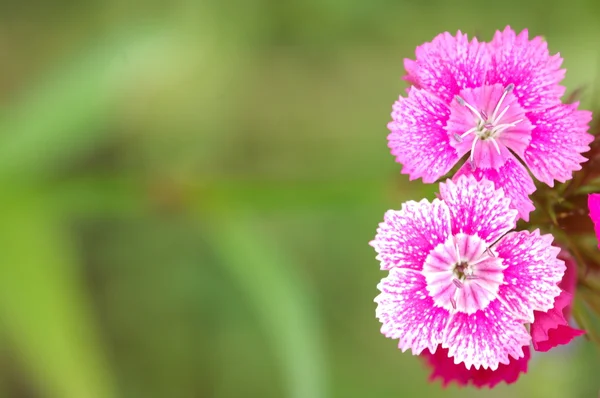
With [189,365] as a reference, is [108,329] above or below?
above

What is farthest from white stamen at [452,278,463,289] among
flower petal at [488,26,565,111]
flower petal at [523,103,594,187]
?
flower petal at [488,26,565,111]

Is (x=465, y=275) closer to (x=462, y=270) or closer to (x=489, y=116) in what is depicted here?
(x=462, y=270)

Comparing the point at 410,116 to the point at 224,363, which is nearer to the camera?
the point at 410,116

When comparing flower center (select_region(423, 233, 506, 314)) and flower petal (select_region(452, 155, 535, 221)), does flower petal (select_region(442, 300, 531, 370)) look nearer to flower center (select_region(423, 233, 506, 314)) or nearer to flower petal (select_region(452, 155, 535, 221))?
flower center (select_region(423, 233, 506, 314))

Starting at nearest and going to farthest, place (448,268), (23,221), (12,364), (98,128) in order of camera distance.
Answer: (448,268) → (23,221) → (98,128) → (12,364)

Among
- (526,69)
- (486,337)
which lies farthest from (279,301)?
(526,69)

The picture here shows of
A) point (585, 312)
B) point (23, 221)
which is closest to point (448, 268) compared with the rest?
point (585, 312)

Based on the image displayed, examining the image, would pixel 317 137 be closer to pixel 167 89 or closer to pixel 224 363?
pixel 167 89

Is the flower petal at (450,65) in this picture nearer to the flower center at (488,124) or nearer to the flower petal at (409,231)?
the flower center at (488,124)
